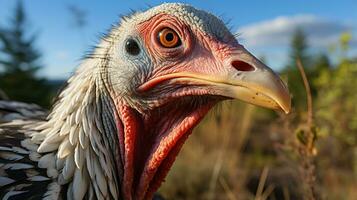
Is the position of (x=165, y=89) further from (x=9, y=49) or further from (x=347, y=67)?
(x=9, y=49)

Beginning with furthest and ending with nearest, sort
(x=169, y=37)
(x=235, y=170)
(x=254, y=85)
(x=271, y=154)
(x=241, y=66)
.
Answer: (x=271, y=154)
(x=235, y=170)
(x=169, y=37)
(x=241, y=66)
(x=254, y=85)

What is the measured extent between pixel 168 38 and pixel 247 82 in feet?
1.44

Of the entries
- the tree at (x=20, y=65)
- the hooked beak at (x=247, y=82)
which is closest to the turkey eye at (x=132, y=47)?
the hooked beak at (x=247, y=82)

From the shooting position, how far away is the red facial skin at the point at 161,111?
1.91 m

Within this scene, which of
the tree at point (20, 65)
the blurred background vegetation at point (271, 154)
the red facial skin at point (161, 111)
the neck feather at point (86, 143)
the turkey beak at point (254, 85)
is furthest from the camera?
the tree at point (20, 65)

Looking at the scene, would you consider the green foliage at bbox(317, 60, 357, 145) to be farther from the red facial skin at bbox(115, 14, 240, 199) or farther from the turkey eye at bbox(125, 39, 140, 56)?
the turkey eye at bbox(125, 39, 140, 56)

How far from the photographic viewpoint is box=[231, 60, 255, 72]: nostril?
69.5 inches

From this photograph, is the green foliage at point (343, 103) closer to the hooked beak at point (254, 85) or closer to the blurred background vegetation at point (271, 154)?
the blurred background vegetation at point (271, 154)

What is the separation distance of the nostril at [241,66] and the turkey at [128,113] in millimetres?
52

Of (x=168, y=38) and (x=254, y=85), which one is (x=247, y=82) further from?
(x=168, y=38)

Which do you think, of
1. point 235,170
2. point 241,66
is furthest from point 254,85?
point 235,170

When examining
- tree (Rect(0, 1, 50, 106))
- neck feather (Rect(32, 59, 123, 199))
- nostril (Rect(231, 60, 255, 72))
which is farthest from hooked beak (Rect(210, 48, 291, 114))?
tree (Rect(0, 1, 50, 106))

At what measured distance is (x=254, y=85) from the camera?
1.69 metres

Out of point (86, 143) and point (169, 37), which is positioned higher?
point (169, 37)
